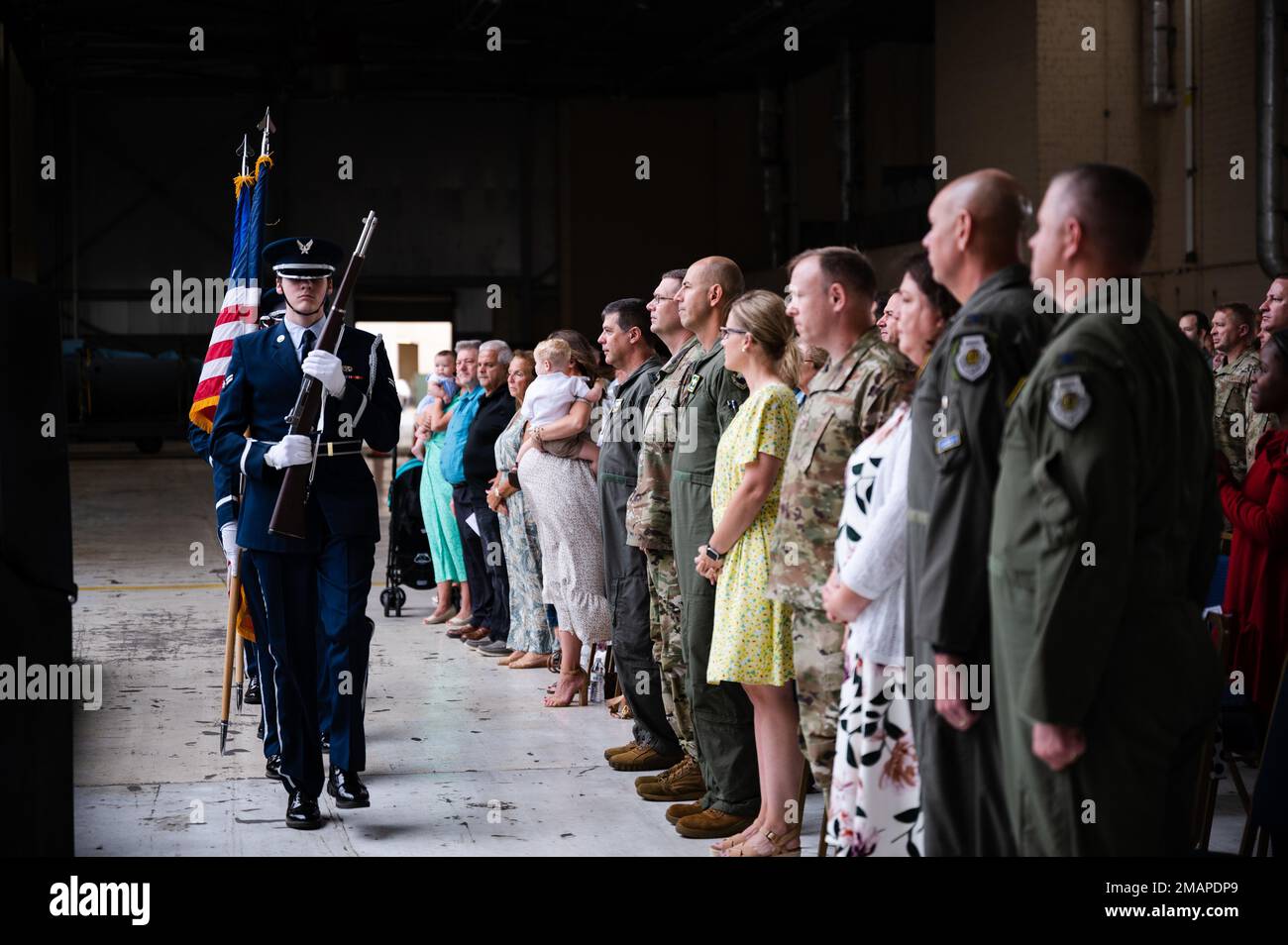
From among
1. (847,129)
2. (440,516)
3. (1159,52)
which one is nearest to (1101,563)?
(440,516)

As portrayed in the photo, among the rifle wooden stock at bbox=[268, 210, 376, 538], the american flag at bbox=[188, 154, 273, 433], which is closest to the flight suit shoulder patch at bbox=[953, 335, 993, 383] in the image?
the rifle wooden stock at bbox=[268, 210, 376, 538]

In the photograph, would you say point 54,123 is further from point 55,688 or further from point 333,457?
point 55,688

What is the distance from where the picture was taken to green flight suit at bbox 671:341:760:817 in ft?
15.0

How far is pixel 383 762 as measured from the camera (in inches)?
222

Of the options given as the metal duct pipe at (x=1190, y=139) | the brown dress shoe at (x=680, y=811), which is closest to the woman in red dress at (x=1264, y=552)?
the brown dress shoe at (x=680, y=811)

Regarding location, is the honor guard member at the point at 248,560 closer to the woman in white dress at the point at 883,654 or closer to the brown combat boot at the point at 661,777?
the brown combat boot at the point at 661,777

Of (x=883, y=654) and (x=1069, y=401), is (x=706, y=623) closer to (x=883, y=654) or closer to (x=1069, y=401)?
(x=883, y=654)

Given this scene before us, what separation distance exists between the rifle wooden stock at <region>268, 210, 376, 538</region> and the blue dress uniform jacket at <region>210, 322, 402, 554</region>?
63 mm

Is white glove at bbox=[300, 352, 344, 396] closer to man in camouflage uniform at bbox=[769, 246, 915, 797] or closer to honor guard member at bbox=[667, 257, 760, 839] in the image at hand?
honor guard member at bbox=[667, 257, 760, 839]

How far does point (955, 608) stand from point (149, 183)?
24.6 meters

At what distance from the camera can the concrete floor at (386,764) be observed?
14.9 ft

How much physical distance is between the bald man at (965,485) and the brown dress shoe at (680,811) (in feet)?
6.61
